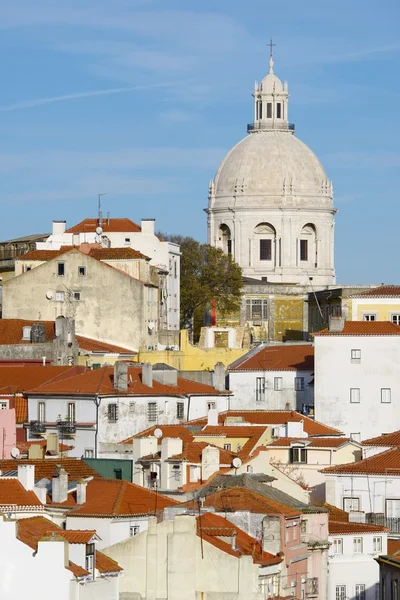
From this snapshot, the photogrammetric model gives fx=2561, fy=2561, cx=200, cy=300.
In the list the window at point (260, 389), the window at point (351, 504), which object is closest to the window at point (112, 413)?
the window at point (351, 504)

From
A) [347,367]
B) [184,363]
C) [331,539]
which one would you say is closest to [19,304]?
[184,363]

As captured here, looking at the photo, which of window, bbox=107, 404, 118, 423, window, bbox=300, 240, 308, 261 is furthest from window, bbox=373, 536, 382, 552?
window, bbox=300, 240, 308, 261

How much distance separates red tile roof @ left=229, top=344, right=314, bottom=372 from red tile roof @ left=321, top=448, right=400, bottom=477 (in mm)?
23441

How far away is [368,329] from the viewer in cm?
9631

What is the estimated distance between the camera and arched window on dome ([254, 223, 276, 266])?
537ft

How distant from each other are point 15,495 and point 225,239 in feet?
342

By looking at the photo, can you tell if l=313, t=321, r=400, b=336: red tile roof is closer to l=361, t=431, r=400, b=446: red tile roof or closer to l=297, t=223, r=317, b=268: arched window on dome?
l=361, t=431, r=400, b=446: red tile roof

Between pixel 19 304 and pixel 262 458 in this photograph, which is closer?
pixel 262 458

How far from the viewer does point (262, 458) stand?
253 feet

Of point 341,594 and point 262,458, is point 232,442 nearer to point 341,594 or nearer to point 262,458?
point 262,458

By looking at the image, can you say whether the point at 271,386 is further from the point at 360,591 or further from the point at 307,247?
the point at 307,247

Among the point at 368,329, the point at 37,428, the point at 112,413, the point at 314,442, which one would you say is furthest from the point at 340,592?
the point at 368,329

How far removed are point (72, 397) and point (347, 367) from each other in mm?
12730

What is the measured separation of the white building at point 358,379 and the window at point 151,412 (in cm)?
883
